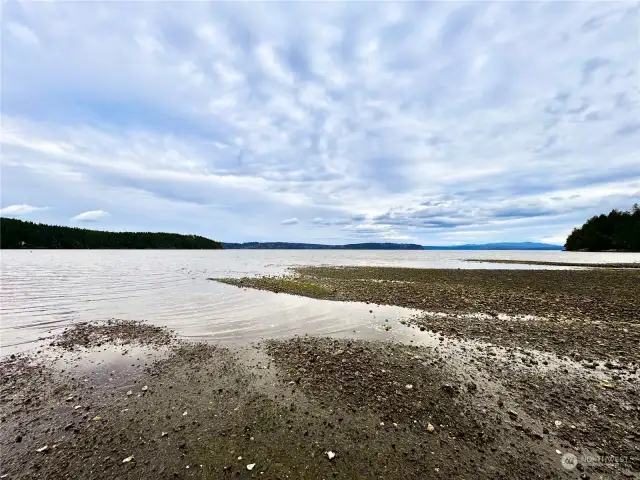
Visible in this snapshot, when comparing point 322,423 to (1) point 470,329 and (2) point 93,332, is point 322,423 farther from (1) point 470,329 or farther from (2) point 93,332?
(2) point 93,332

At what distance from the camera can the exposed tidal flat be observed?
6209mm


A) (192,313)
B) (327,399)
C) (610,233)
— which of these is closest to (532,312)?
(327,399)

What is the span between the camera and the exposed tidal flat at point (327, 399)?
20.4 feet

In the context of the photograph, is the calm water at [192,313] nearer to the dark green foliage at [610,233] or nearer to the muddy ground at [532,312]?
the muddy ground at [532,312]

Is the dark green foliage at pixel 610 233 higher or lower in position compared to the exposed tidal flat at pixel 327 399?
higher

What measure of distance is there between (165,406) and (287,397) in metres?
3.28

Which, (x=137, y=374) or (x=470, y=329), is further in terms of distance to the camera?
(x=470, y=329)

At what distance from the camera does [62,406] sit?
8414mm

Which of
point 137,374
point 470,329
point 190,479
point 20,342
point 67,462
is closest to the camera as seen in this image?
point 190,479

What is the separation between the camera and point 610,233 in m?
155

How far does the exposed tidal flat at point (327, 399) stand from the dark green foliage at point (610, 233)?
174 meters

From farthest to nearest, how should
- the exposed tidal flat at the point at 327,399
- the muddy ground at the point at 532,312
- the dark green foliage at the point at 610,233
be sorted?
the dark green foliage at the point at 610,233, the muddy ground at the point at 532,312, the exposed tidal flat at the point at 327,399

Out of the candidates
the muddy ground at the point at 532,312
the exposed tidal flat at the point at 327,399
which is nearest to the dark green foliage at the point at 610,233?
the muddy ground at the point at 532,312

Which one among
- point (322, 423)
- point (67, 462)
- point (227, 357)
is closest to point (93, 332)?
point (227, 357)
